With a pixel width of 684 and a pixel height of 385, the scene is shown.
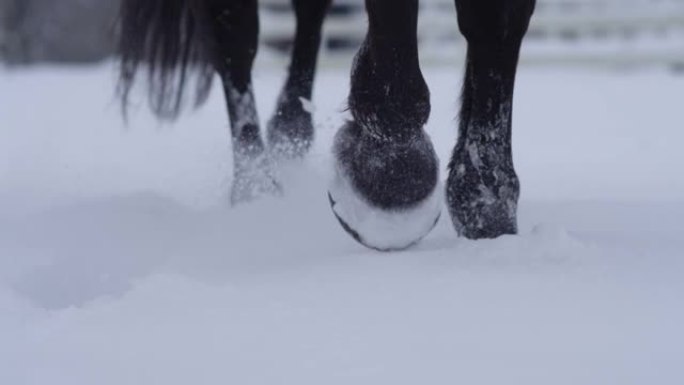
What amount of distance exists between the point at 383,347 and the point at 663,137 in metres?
3.36

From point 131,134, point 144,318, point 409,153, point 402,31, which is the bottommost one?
point 131,134

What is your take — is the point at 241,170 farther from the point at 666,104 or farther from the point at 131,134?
the point at 666,104

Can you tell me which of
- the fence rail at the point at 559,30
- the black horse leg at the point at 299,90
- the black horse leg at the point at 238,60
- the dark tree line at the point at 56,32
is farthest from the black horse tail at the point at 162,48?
the dark tree line at the point at 56,32

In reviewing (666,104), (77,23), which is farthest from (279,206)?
(77,23)

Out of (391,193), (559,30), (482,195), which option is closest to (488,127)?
(482,195)

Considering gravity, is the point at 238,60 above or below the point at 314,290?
above

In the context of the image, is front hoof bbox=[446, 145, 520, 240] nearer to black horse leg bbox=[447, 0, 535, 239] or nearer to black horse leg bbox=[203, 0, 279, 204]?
black horse leg bbox=[447, 0, 535, 239]

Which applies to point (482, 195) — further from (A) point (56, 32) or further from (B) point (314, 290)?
(A) point (56, 32)

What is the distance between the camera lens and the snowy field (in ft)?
4.12

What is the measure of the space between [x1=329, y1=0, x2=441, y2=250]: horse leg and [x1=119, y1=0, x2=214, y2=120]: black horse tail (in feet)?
3.78

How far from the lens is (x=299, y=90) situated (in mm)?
2865

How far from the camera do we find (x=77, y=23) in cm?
902

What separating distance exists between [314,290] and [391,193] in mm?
293

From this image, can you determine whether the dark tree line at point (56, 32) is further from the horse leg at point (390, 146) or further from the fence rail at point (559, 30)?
the horse leg at point (390, 146)
